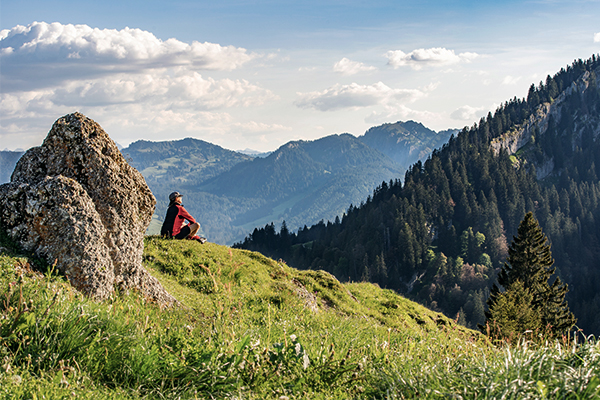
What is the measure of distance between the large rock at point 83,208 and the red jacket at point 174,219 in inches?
262

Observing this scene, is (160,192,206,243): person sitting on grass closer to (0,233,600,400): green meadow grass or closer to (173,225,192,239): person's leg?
(173,225,192,239): person's leg

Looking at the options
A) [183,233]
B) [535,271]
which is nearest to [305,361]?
[183,233]

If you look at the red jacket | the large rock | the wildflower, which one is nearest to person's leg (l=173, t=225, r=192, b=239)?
the red jacket

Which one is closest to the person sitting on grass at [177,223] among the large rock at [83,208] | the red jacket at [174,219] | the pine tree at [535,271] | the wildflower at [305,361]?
the red jacket at [174,219]

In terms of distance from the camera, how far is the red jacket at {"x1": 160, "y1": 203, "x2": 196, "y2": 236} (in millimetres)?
18141

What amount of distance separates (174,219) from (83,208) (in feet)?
31.5

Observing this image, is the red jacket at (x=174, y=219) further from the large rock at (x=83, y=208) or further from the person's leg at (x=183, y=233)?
the large rock at (x=83, y=208)

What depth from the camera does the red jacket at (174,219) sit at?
18141 millimetres

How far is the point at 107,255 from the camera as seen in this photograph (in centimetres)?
905

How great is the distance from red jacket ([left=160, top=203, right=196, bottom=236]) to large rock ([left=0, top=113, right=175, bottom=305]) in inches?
262

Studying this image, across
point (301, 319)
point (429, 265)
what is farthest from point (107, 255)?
point (429, 265)

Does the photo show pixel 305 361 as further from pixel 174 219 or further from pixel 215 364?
pixel 174 219

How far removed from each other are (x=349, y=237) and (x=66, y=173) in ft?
605

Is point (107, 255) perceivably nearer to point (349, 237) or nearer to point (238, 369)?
point (238, 369)
